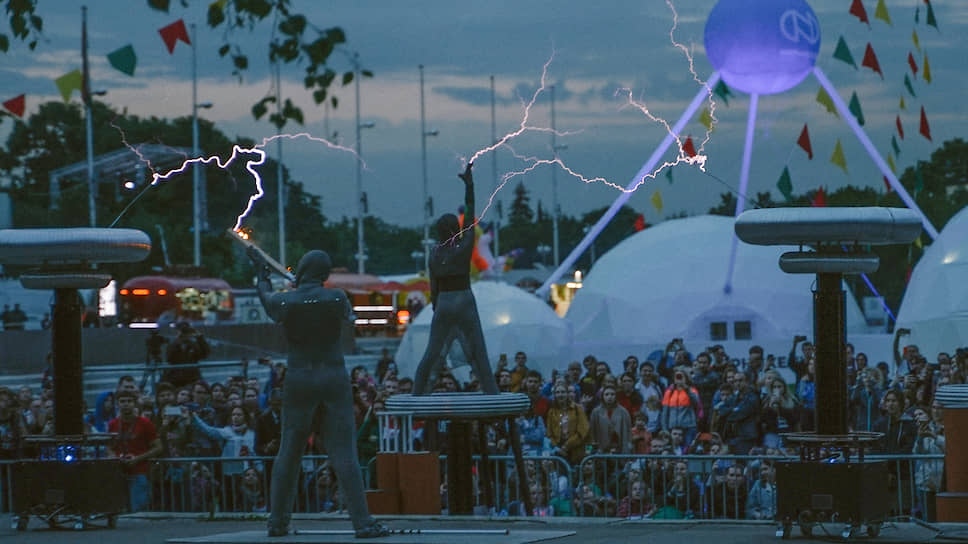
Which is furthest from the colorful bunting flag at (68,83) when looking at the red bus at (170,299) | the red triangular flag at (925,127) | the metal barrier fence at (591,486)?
the red bus at (170,299)

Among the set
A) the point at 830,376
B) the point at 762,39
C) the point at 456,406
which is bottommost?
the point at 456,406

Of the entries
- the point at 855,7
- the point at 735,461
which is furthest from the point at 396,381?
the point at 855,7

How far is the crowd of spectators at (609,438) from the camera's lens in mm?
14453

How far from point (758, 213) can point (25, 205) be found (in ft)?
171

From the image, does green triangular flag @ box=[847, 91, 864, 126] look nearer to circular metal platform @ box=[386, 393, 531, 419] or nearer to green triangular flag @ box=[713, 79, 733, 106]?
green triangular flag @ box=[713, 79, 733, 106]

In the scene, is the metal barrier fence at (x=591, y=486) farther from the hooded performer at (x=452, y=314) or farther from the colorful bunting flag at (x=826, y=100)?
the colorful bunting flag at (x=826, y=100)

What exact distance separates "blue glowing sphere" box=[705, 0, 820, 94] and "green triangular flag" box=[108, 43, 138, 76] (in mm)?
12089

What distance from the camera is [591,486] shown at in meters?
15.0

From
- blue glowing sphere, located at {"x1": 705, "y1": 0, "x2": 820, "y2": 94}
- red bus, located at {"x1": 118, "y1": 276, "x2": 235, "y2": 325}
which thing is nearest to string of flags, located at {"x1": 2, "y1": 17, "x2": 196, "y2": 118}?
blue glowing sphere, located at {"x1": 705, "y1": 0, "x2": 820, "y2": 94}

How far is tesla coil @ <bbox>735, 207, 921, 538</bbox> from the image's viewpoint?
37.7 feet

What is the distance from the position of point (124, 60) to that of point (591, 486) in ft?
18.7

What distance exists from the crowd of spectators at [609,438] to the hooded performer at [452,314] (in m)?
0.28

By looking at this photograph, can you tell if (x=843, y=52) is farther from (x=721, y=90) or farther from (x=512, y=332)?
(x=512, y=332)

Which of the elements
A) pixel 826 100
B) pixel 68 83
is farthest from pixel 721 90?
pixel 68 83
